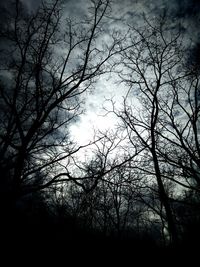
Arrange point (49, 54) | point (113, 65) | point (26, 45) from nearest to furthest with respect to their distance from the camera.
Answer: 1. point (26, 45)
2. point (49, 54)
3. point (113, 65)

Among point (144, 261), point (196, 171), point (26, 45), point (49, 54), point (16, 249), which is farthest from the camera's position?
point (144, 261)

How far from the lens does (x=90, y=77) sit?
9.02m

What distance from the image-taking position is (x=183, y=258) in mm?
10328

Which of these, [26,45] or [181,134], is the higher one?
[26,45]

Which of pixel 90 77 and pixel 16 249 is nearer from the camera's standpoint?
pixel 16 249

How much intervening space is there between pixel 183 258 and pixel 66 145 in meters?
8.86

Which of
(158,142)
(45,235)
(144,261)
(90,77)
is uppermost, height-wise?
(90,77)

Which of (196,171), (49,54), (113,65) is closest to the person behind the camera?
(49,54)

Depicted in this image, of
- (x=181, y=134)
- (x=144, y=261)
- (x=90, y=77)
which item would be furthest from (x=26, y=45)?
(x=144, y=261)

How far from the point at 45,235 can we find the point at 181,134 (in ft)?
30.2

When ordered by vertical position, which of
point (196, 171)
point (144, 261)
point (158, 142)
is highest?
point (158, 142)

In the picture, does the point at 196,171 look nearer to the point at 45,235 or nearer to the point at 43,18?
the point at 45,235

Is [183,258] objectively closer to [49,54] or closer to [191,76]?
[191,76]

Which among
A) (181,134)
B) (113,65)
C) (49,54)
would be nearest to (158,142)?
(181,134)
